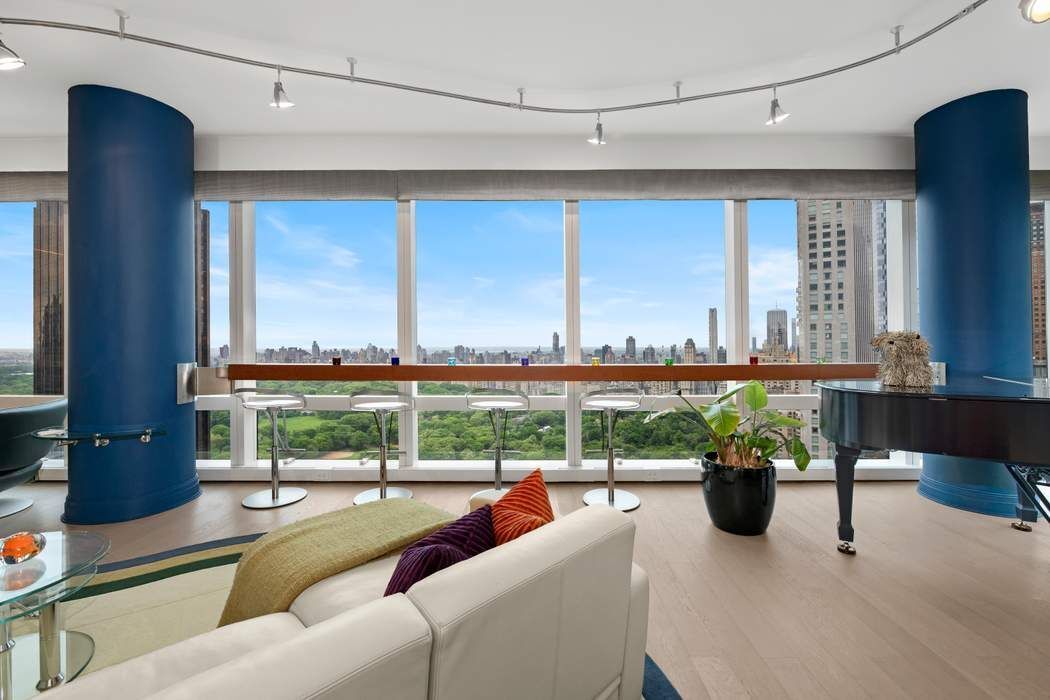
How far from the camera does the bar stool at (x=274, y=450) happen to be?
337 centimetres

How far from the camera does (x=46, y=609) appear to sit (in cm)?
159

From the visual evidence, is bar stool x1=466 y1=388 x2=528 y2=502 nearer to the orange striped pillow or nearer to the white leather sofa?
the orange striped pillow

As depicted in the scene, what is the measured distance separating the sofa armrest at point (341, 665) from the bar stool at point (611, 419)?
265 centimetres

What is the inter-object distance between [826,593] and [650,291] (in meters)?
2.56

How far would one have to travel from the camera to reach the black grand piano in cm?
195

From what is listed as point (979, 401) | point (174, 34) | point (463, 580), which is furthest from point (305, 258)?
point (979, 401)

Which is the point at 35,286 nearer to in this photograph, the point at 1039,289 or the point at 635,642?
the point at 635,642

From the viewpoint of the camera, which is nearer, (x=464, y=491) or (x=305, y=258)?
(x=464, y=491)

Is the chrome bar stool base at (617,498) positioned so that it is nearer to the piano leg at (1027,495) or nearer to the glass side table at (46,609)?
the piano leg at (1027,495)

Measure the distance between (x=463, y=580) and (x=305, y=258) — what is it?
12.8ft

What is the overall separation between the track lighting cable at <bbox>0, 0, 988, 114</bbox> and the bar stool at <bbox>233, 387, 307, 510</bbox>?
2.15m

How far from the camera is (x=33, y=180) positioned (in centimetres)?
391

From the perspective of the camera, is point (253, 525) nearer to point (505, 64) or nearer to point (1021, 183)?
point (505, 64)

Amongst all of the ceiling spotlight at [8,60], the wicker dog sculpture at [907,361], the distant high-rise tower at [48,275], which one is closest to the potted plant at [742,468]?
the wicker dog sculpture at [907,361]
